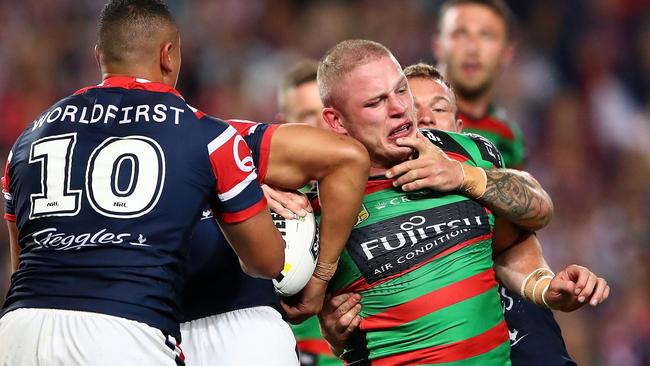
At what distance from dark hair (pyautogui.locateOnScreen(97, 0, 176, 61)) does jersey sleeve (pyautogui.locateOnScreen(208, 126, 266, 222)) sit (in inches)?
17.7

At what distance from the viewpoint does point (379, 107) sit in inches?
157

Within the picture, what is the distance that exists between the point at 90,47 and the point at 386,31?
2.96 meters

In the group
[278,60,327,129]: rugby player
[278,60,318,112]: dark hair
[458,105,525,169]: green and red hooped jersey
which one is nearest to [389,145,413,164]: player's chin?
[278,60,327,129]: rugby player

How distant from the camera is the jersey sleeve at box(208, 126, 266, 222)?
344cm

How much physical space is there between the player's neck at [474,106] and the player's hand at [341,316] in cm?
247

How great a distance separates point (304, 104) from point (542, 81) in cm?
423

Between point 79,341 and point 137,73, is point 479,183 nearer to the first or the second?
point 137,73

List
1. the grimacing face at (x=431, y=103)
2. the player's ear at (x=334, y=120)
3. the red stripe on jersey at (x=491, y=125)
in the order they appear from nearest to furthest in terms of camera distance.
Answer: the player's ear at (x=334, y=120)
the grimacing face at (x=431, y=103)
the red stripe on jersey at (x=491, y=125)

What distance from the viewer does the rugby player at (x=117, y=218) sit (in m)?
3.31

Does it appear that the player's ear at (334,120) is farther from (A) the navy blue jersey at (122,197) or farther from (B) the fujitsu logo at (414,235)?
(A) the navy blue jersey at (122,197)

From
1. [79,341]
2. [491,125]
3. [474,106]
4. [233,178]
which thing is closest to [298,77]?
[474,106]

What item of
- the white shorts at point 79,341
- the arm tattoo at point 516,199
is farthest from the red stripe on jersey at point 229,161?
the arm tattoo at point 516,199

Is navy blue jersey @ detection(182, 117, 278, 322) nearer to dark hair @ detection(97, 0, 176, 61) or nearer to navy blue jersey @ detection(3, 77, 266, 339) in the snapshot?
navy blue jersey @ detection(3, 77, 266, 339)

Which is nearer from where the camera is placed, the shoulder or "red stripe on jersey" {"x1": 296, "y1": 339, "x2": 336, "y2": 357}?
the shoulder
